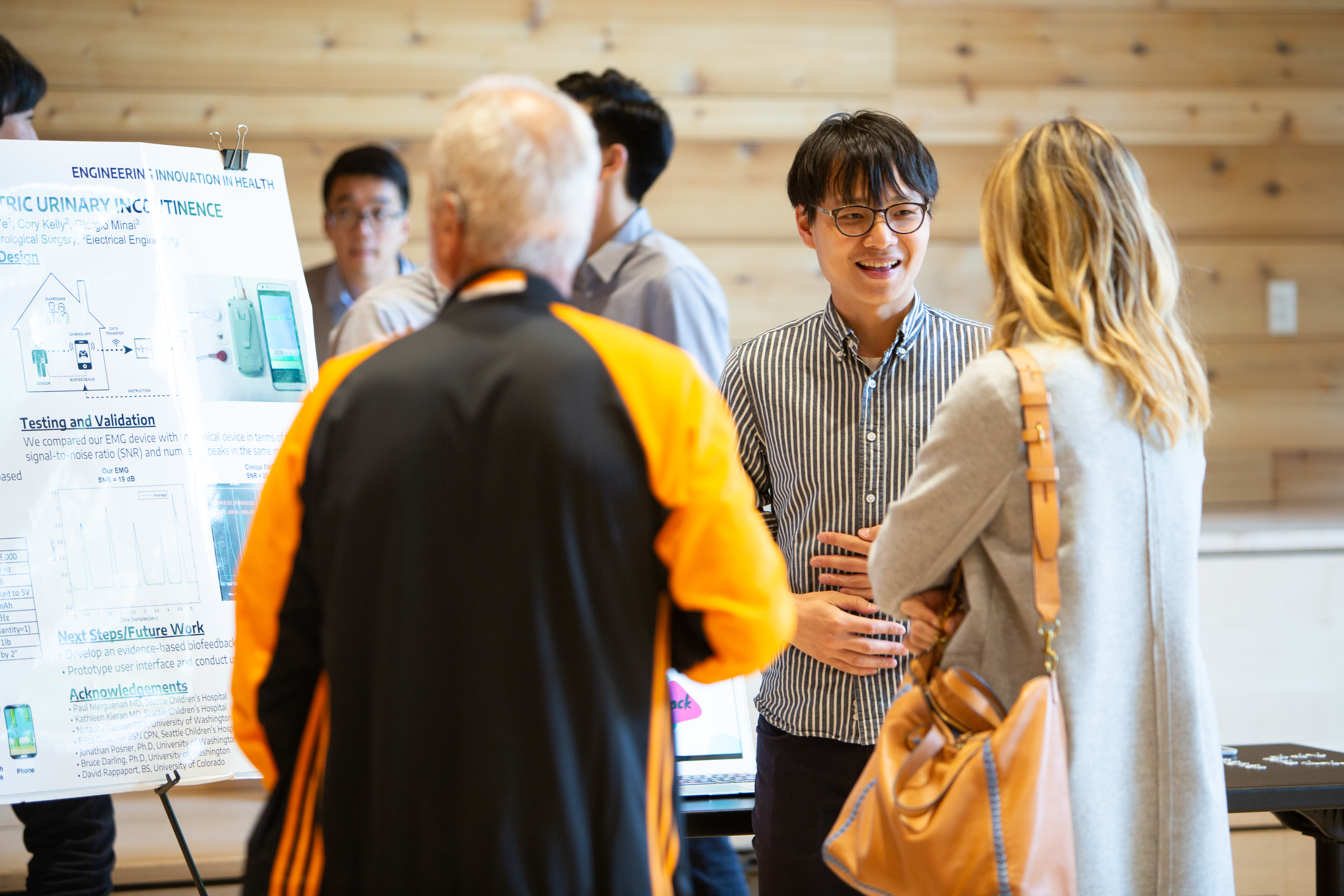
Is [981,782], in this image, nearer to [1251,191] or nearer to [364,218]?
[364,218]

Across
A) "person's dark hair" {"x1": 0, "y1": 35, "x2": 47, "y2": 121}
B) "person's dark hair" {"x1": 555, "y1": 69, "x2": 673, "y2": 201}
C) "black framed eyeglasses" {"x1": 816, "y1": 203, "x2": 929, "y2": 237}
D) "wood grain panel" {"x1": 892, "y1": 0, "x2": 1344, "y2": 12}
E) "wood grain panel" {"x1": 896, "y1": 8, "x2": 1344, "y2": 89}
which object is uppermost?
"wood grain panel" {"x1": 892, "y1": 0, "x2": 1344, "y2": 12}

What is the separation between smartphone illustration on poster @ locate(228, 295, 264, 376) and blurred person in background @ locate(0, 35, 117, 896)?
56 centimetres

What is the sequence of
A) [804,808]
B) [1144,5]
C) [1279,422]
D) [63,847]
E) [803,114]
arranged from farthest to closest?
[1279,422] → [1144,5] → [803,114] → [63,847] → [804,808]

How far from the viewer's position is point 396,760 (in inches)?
36.8

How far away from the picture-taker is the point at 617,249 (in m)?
2.22

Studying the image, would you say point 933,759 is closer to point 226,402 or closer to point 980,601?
point 980,601

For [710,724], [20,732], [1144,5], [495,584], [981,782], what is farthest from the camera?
[1144,5]

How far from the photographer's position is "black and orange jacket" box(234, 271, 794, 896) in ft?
3.05

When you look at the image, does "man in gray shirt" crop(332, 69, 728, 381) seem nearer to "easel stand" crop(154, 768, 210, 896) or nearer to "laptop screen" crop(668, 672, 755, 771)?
"laptop screen" crop(668, 672, 755, 771)

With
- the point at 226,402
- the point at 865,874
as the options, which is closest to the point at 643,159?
the point at 226,402

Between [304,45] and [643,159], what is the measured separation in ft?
5.20

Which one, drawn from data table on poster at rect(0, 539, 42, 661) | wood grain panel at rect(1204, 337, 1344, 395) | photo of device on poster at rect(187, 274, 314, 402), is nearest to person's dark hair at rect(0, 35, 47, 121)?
photo of device on poster at rect(187, 274, 314, 402)

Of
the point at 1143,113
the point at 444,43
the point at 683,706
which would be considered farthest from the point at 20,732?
the point at 1143,113

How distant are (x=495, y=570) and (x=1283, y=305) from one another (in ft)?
11.7
